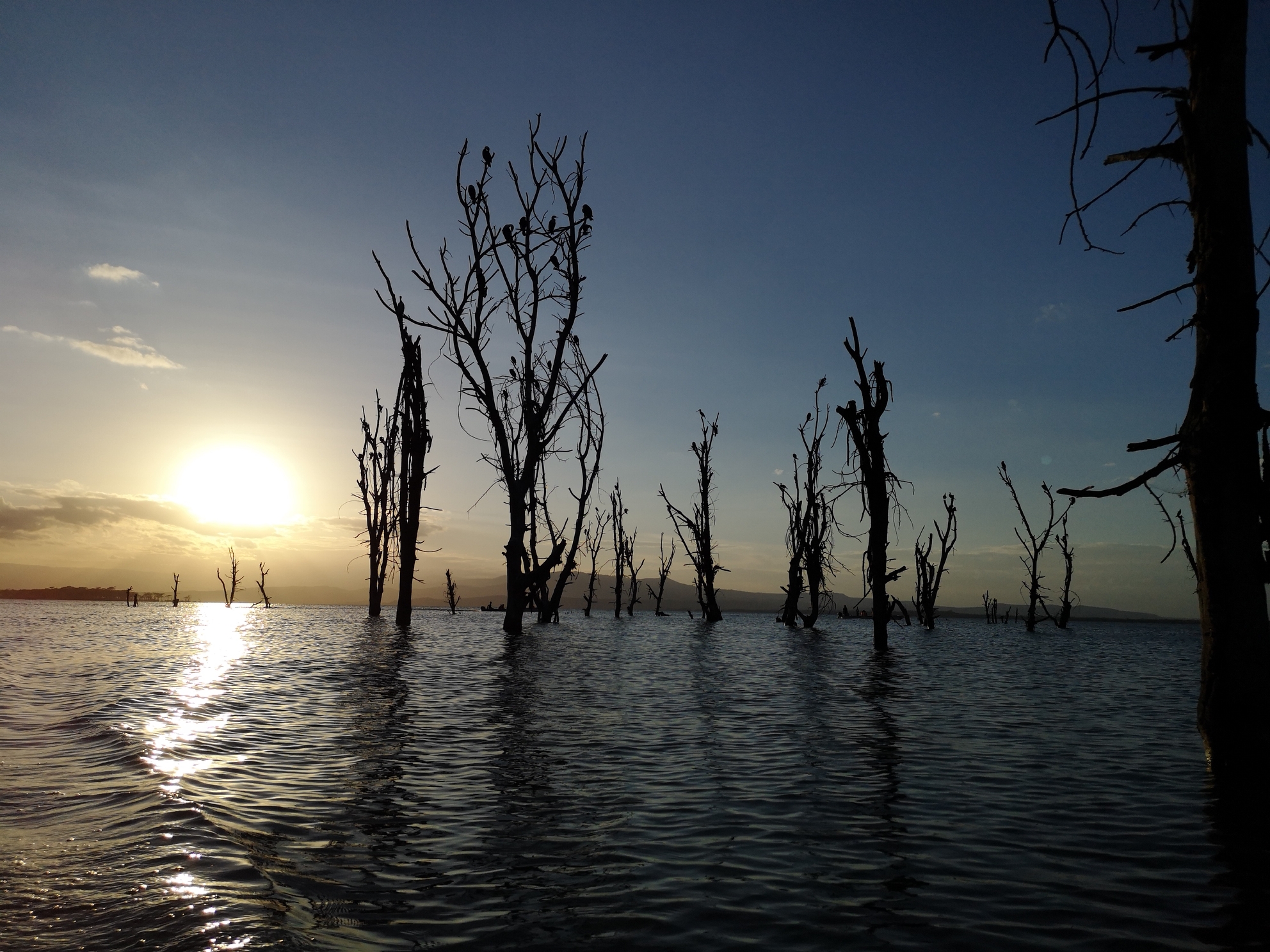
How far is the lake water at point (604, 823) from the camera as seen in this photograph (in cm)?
339

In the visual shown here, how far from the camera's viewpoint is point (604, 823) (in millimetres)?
4930

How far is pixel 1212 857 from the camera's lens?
4.44m

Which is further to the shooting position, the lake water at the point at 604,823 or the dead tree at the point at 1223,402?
the dead tree at the point at 1223,402

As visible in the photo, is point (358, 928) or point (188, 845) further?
point (188, 845)

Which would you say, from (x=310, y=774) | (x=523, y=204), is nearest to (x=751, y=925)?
(x=310, y=774)

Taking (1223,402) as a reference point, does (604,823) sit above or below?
below

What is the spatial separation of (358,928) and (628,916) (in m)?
1.24

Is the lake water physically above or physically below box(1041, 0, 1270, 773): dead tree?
below

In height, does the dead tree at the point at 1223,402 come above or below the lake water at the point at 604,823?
above

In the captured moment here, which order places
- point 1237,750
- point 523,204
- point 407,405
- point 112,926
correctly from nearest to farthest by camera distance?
point 112,926 < point 1237,750 < point 523,204 < point 407,405

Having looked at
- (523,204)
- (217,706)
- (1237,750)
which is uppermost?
(523,204)

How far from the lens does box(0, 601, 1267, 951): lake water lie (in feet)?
11.1

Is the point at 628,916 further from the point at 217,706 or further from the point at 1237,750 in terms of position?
the point at 217,706

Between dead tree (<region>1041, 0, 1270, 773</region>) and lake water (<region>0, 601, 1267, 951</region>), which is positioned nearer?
lake water (<region>0, 601, 1267, 951</region>)
